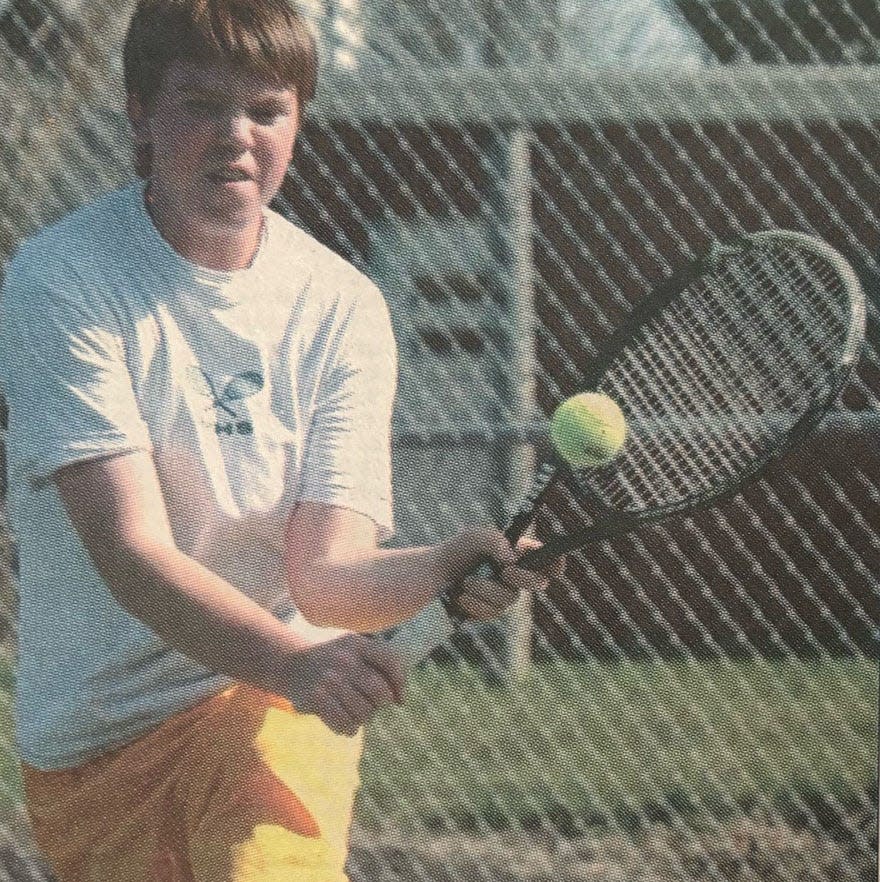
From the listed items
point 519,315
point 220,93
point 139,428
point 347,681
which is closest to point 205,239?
point 220,93

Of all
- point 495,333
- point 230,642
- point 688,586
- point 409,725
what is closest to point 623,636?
point 688,586

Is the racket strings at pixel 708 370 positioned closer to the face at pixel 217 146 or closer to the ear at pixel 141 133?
the face at pixel 217 146

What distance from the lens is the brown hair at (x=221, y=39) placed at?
7.61 ft

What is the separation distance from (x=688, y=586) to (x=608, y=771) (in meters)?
2.21

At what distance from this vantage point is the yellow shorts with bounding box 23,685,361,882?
212 cm

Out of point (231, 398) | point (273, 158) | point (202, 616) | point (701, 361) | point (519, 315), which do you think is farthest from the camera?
point (519, 315)

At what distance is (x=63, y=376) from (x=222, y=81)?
467 millimetres

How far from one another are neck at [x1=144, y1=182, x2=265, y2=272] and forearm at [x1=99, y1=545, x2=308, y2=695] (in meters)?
0.46

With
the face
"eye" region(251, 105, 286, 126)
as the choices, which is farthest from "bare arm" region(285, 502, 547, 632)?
"eye" region(251, 105, 286, 126)

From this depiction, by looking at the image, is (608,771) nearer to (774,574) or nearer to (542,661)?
(542,661)

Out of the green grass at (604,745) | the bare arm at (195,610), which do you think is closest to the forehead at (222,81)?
the bare arm at (195,610)

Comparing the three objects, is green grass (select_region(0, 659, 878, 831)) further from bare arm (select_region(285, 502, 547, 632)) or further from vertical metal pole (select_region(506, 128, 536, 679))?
bare arm (select_region(285, 502, 547, 632))

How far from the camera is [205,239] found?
2344mm

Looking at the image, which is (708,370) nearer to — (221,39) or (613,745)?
(221,39)
